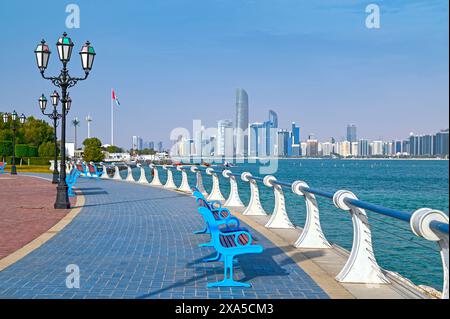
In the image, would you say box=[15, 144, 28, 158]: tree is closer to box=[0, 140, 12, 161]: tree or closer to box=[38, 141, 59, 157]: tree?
box=[0, 140, 12, 161]: tree

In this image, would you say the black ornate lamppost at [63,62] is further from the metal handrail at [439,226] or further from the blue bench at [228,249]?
the metal handrail at [439,226]

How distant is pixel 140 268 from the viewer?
291 inches

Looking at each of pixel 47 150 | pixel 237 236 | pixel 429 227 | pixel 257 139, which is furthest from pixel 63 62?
pixel 47 150

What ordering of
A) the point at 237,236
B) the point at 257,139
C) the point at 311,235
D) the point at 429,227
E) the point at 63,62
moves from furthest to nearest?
the point at 257,139 < the point at 63,62 < the point at 311,235 < the point at 237,236 < the point at 429,227

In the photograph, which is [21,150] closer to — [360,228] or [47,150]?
[47,150]

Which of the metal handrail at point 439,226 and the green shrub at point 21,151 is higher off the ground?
the green shrub at point 21,151

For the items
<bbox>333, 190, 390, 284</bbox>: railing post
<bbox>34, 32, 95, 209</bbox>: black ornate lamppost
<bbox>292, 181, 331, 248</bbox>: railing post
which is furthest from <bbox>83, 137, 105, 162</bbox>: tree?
<bbox>333, 190, 390, 284</bbox>: railing post

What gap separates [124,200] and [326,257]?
1121 centimetres

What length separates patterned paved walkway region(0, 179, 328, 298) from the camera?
614 cm

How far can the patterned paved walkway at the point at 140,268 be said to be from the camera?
20.2 feet

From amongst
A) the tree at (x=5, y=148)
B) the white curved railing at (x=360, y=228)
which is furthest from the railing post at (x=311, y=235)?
the tree at (x=5, y=148)

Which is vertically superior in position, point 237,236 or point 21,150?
point 21,150

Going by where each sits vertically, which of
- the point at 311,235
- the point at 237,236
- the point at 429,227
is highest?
the point at 429,227
